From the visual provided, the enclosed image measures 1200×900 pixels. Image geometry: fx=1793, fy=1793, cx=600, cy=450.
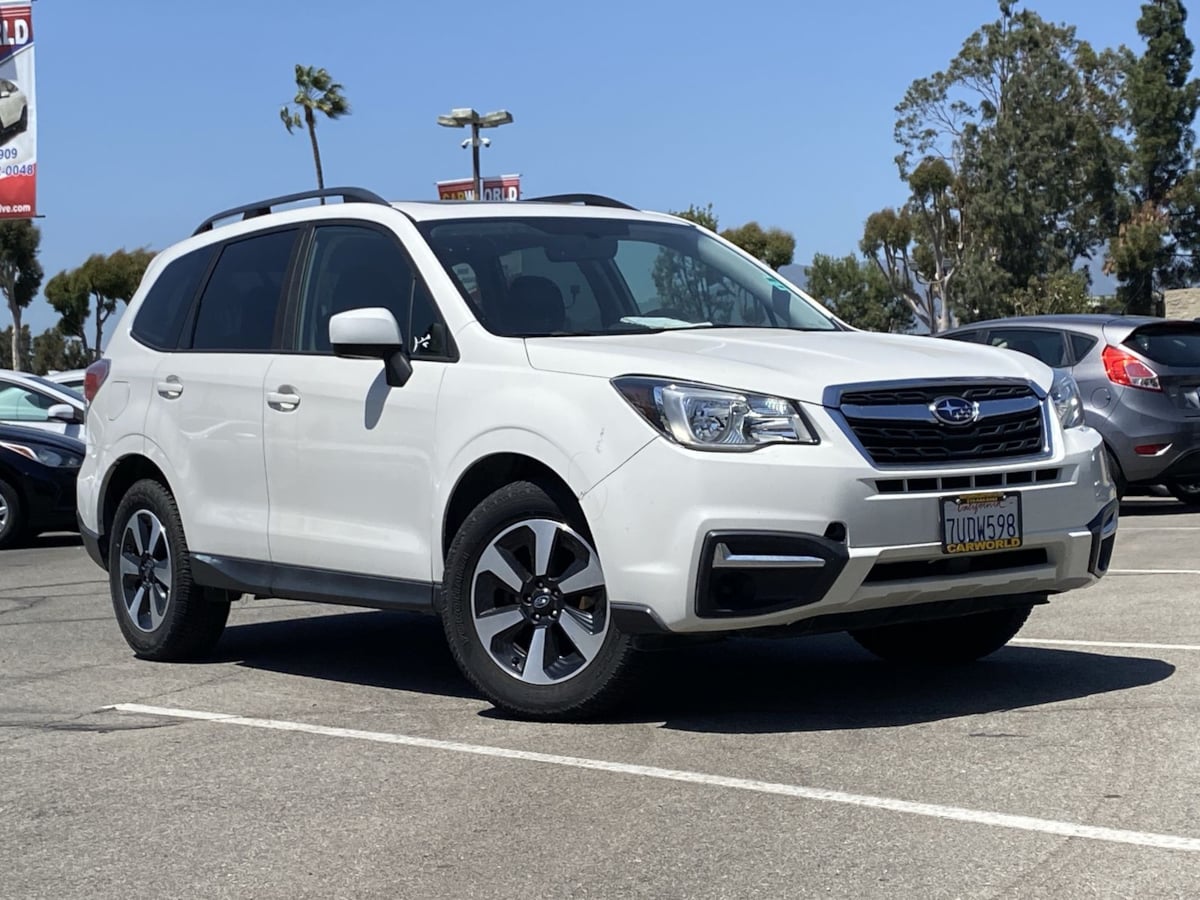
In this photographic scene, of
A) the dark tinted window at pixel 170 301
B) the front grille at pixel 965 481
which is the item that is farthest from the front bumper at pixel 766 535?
the dark tinted window at pixel 170 301

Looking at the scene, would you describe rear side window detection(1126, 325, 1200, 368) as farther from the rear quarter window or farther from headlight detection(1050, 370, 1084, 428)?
headlight detection(1050, 370, 1084, 428)

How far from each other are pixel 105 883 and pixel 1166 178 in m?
73.0

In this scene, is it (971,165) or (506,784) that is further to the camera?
(971,165)

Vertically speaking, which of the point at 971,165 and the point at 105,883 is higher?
the point at 971,165

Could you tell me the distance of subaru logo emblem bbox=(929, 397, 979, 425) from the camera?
5.82 metres

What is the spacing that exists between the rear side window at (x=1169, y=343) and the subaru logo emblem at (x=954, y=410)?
818 centimetres

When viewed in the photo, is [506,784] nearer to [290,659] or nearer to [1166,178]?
[290,659]

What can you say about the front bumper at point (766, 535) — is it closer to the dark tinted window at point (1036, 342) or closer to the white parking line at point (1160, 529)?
the white parking line at point (1160, 529)

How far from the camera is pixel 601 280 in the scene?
273 inches

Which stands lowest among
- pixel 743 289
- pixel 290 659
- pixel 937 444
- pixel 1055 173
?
pixel 290 659

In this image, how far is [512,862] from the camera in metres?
4.37

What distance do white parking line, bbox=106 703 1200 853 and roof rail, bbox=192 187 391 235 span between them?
2166mm

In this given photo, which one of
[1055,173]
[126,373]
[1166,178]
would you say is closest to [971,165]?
[1055,173]

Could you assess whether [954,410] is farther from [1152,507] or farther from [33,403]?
[33,403]
